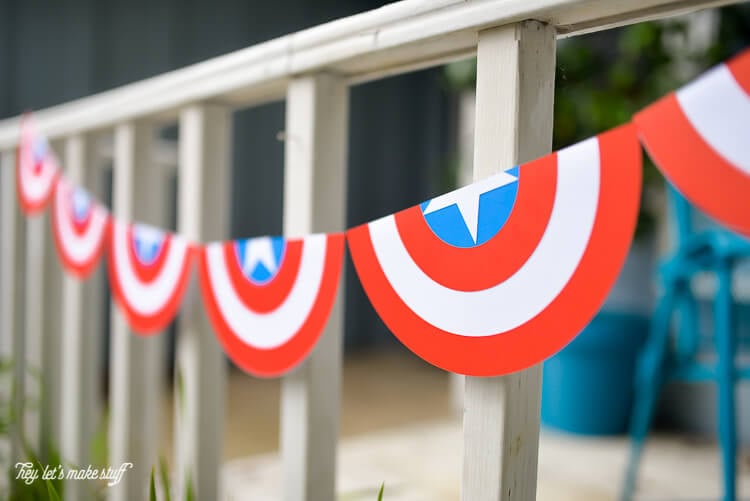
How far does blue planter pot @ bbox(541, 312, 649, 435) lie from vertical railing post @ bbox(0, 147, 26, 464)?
1.62 metres

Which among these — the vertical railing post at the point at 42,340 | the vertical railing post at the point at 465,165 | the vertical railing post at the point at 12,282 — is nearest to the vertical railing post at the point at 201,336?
the vertical railing post at the point at 42,340

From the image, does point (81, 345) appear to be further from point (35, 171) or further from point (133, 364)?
point (35, 171)

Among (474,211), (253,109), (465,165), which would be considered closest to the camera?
(474,211)

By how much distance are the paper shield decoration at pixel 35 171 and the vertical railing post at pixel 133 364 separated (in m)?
0.20

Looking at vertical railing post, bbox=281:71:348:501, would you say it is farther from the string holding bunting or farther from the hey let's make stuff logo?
the hey let's make stuff logo

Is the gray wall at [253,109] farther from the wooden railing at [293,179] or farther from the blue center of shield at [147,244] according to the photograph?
the blue center of shield at [147,244]

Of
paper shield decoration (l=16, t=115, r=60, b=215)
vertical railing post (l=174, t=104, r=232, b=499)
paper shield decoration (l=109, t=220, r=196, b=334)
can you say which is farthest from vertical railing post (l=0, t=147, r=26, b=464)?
vertical railing post (l=174, t=104, r=232, b=499)

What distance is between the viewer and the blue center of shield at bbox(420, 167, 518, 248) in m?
0.49

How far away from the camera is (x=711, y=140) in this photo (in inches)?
16.2

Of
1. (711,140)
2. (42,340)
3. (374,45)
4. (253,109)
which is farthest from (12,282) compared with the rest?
(253,109)

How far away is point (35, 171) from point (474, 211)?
3.29ft

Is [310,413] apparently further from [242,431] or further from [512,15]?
[242,431]

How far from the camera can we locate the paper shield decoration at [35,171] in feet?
3.86

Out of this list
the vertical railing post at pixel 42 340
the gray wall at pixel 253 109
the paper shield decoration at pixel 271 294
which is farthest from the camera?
the gray wall at pixel 253 109
